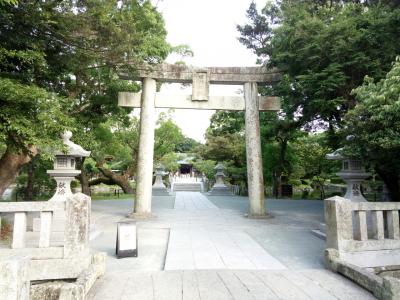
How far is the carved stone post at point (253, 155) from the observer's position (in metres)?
11.0

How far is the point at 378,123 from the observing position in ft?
18.5

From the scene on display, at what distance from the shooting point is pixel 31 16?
6.11 m

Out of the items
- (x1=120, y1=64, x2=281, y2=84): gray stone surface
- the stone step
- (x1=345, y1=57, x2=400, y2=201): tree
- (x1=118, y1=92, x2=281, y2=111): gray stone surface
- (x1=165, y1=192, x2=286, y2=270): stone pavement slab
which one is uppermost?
(x1=120, y1=64, x2=281, y2=84): gray stone surface

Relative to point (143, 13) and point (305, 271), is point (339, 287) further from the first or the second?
point (143, 13)

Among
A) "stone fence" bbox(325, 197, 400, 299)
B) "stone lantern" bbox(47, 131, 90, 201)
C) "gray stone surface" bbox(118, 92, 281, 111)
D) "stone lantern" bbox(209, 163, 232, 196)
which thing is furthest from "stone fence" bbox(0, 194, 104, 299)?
"stone lantern" bbox(209, 163, 232, 196)

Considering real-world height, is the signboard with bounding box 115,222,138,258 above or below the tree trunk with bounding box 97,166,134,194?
below

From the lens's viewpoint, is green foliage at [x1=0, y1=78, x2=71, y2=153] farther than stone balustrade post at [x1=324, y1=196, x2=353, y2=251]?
Yes

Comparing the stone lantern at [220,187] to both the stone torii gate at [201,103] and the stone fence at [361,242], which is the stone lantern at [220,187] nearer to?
the stone torii gate at [201,103]

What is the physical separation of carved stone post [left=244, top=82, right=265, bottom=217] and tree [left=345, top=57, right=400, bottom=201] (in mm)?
4546

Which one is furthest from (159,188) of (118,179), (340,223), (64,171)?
(340,223)

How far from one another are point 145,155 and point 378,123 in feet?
24.5

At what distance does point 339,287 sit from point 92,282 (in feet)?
11.4

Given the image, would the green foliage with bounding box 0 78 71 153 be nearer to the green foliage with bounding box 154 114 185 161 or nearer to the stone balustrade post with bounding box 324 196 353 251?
the stone balustrade post with bounding box 324 196 353 251

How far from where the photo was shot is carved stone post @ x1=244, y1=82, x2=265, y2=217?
432 inches
